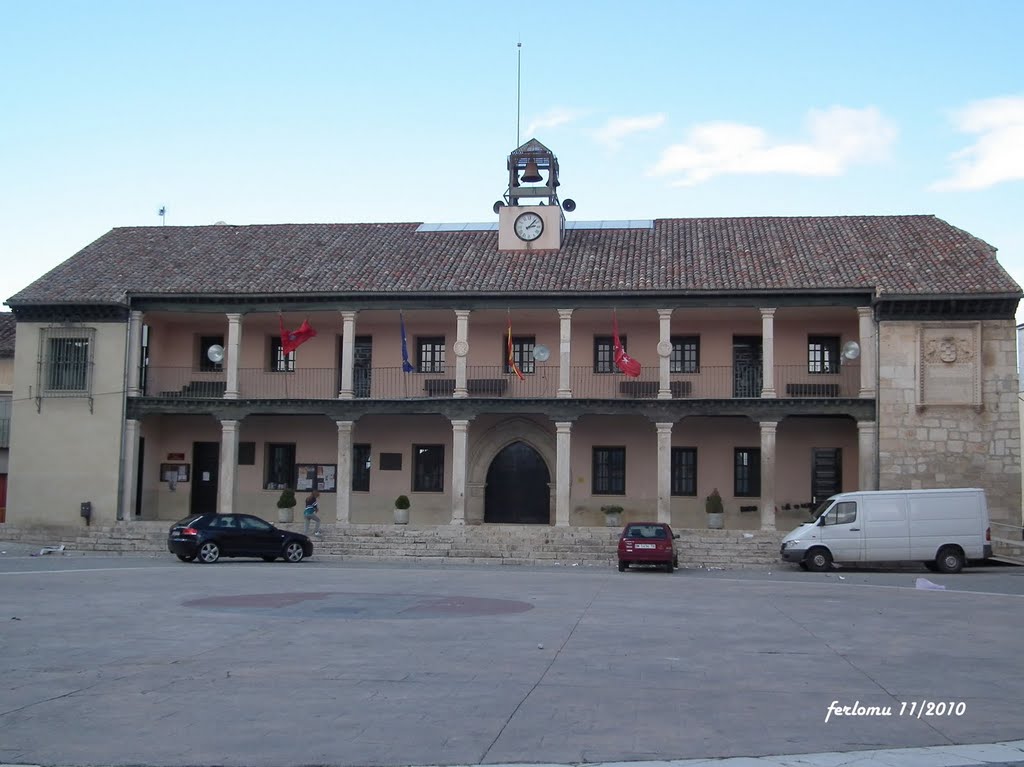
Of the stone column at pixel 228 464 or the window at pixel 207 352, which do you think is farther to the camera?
the window at pixel 207 352

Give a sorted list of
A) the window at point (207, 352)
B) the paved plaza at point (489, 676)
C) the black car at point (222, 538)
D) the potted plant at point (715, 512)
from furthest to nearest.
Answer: the window at point (207, 352) → the potted plant at point (715, 512) → the black car at point (222, 538) → the paved plaza at point (489, 676)

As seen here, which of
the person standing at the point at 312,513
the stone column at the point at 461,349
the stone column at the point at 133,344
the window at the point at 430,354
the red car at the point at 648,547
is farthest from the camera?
the window at the point at 430,354

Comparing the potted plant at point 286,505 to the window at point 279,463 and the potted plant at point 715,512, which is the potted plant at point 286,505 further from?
the potted plant at point 715,512

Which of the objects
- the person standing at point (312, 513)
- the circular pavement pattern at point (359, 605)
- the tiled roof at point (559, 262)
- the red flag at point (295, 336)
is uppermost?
the tiled roof at point (559, 262)

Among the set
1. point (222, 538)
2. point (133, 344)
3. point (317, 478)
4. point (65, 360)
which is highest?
point (133, 344)

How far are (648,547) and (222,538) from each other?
9.78 metres

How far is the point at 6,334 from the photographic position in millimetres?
41562

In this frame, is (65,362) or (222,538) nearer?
(222,538)

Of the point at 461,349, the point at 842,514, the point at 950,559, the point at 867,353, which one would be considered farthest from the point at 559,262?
the point at 950,559

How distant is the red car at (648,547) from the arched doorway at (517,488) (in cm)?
915

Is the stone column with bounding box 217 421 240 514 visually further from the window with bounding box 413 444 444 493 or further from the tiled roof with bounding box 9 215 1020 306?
the window with bounding box 413 444 444 493

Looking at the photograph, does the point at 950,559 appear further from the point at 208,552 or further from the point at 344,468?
the point at 208,552

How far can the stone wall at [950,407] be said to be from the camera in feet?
99.7

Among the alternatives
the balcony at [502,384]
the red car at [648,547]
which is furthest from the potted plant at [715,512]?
the red car at [648,547]
